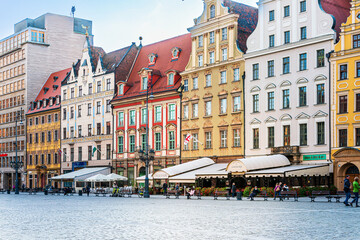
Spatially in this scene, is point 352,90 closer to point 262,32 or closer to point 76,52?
point 262,32

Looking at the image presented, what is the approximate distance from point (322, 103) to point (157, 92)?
70.2ft

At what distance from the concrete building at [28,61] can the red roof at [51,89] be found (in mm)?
1508

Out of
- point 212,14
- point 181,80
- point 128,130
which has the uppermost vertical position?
point 212,14

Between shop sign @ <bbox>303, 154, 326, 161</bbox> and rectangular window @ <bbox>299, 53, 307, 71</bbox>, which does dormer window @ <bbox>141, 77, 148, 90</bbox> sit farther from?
shop sign @ <bbox>303, 154, 326, 161</bbox>

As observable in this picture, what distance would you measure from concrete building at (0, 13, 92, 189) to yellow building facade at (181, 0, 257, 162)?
117ft

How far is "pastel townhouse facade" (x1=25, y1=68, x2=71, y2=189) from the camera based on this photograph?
3278 inches

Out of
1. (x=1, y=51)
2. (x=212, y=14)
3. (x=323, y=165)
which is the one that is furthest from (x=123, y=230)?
(x=1, y=51)

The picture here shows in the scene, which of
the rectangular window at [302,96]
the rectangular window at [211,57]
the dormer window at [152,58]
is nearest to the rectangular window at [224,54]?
the rectangular window at [211,57]

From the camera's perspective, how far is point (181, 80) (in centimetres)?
6316

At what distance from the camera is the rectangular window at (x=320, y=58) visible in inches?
1924

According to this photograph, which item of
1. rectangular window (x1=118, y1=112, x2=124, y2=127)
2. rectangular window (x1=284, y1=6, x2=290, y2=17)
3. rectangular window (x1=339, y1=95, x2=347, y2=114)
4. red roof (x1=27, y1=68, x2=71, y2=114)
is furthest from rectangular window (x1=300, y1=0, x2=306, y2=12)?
red roof (x1=27, y1=68, x2=71, y2=114)

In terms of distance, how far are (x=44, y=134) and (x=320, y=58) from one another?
48969 mm

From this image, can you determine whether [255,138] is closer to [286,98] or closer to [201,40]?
[286,98]

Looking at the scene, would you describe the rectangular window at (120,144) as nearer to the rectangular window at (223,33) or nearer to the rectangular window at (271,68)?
the rectangular window at (223,33)
